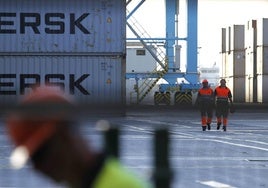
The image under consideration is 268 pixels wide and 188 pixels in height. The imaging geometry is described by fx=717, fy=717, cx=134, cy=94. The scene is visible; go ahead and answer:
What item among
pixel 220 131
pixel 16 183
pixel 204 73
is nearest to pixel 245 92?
pixel 204 73

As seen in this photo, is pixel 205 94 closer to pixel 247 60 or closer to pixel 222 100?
pixel 222 100

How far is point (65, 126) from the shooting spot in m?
1.39

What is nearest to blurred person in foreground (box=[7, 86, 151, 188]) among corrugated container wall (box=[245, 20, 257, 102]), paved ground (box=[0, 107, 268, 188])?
paved ground (box=[0, 107, 268, 188])

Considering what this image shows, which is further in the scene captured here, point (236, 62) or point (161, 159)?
point (236, 62)

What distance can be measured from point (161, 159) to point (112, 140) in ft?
0.40

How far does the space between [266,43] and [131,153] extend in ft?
133

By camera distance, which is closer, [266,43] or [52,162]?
[52,162]

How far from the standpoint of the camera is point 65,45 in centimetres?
2764

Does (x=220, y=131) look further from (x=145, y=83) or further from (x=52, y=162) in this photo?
(x=145, y=83)

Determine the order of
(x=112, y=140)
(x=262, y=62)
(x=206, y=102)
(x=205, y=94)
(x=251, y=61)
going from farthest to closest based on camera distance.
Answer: (x=251, y=61)
(x=262, y=62)
(x=205, y=94)
(x=206, y=102)
(x=112, y=140)

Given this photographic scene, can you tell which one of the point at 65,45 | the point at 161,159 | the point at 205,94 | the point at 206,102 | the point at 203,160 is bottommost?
the point at 203,160

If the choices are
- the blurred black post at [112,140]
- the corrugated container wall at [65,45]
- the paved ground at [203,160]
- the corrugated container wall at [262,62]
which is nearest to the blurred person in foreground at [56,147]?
the blurred black post at [112,140]

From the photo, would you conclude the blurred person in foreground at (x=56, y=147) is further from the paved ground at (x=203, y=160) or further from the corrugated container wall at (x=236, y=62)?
the corrugated container wall at (x=236, y=62)

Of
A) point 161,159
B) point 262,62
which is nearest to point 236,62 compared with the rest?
point 262,62
